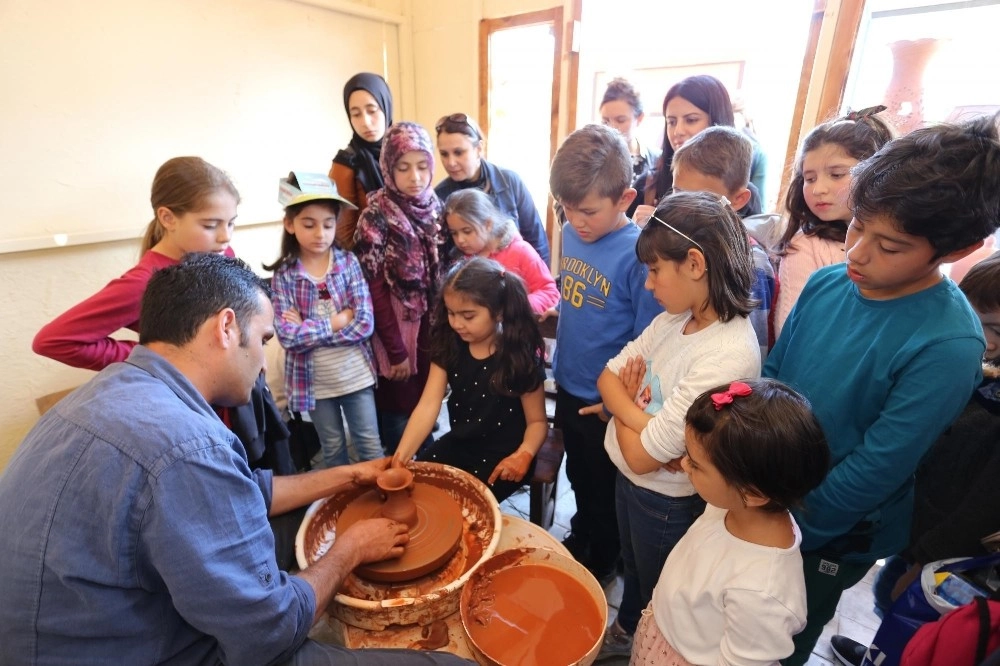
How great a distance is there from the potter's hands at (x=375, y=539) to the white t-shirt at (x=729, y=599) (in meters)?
0.64

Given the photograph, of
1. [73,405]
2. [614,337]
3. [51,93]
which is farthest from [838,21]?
[51,93]

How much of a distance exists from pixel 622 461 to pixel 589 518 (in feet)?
2.55

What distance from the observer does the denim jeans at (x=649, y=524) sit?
1.30 meters

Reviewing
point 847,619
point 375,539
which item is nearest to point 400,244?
point 375,539

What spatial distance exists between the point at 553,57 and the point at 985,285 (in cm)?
311

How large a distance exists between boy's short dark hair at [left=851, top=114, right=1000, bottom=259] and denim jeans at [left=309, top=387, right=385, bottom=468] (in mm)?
2084

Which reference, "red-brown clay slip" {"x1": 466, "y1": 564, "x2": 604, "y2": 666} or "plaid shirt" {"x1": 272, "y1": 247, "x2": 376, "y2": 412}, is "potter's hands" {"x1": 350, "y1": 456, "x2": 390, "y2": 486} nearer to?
"red-brown clay slip" {"x1": 466, "y1": 564, "x2": 604, "y2": 666}

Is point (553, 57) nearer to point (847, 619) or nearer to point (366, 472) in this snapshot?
point (366, 472)

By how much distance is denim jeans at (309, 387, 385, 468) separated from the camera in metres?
2.34

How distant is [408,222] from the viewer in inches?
91.9

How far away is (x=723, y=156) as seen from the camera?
153 cm

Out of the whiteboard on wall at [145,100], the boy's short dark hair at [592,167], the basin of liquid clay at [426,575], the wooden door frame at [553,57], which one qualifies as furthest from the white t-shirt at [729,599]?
the whiteboard on wall at [145,100]

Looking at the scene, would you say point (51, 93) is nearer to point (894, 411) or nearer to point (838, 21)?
point (894, 411)

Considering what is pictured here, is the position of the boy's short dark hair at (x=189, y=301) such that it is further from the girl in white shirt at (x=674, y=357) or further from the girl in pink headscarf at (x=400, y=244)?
the girl in pink headscarf at (x=400, y=244)
